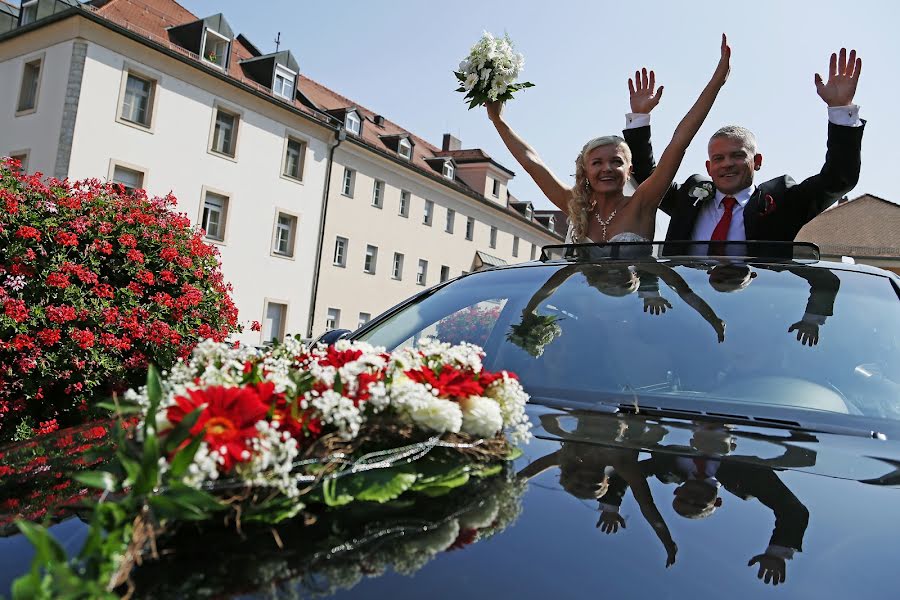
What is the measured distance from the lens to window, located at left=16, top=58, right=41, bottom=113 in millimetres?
24312

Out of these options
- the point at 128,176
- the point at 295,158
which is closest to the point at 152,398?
the point at 128,176

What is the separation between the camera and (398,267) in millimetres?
38469

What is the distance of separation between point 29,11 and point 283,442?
29.6 m

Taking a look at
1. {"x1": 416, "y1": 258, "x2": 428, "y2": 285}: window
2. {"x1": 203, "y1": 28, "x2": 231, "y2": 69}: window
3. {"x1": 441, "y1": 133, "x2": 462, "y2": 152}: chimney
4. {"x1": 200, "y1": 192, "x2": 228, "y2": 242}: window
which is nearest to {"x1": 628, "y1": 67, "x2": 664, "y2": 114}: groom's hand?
{"x1": 200, "y1": 192, "x2": 228, "y2": 242}: window

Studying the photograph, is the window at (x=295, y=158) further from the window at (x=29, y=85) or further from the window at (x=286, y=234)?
the window at (x=29, y=85)

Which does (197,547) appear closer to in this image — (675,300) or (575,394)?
(575,394)

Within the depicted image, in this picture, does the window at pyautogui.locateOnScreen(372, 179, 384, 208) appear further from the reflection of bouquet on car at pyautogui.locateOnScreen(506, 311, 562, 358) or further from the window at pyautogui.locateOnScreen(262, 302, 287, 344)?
the reflection of bouquet on car at pyautogui.locateOnScreen(506, 311, 562, 358)

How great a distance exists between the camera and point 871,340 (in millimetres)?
2139

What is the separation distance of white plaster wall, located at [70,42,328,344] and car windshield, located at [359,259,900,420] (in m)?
21.6

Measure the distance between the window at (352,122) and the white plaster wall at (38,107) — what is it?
43.3 feet

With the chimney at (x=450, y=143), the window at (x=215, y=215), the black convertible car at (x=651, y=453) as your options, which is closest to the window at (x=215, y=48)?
the window at (x=215, y=215)

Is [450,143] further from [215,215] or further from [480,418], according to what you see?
[480,418]

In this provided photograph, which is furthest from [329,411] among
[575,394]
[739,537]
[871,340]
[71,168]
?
[71,168]

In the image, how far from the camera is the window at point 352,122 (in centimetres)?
3475
